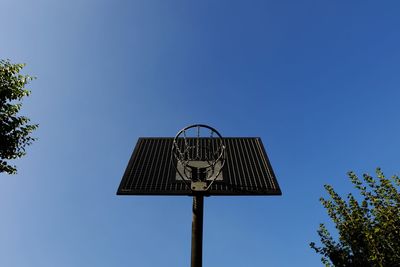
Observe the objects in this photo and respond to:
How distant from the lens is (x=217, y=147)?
8125 mm

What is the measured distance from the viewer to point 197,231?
6.05 meters

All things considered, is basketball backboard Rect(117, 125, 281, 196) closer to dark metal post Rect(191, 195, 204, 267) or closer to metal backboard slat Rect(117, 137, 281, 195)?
metal backboard slat Rect(117, 137, 281, 195)

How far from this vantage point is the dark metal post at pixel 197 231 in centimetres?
579

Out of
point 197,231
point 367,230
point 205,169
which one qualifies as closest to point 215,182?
point 205,169

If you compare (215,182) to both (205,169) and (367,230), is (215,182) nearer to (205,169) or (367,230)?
(205,169)

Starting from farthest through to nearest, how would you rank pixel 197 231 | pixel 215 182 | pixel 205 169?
1. pixel 215 182
2. pixel 205 169
3. pixel 197 231

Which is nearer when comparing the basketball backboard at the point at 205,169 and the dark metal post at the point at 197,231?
the dark metal post at the point at 197,231

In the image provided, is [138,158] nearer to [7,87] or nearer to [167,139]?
[167,139]

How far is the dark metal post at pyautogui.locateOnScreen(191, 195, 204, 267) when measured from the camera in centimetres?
579

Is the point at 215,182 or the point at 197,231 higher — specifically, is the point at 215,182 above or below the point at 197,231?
above

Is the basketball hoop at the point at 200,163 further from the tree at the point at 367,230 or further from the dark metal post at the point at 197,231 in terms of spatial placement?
the tree at the point at 367,230

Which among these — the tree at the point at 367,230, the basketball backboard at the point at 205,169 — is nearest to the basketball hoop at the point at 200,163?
the basketball backboard at the point at 205,169

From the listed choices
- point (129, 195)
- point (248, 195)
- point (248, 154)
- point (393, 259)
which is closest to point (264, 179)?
point (248, 195)

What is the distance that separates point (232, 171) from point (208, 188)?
1498mm
